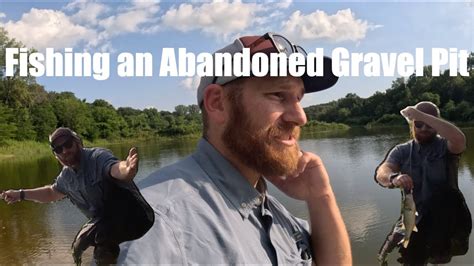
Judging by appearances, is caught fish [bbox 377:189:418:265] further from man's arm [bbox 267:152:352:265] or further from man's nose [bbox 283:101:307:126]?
man's nose [bbox 283:101:307:126]

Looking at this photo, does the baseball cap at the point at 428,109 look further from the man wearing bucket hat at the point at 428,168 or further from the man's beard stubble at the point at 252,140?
the man's beard stubble at the point at 252,140

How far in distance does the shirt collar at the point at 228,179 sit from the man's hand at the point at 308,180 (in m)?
0.29

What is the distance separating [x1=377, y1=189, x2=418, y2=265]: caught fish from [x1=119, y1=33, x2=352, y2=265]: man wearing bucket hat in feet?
7.72

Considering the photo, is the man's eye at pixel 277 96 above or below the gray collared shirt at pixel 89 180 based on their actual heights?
→ above

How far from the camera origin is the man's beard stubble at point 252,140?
3.42 ft

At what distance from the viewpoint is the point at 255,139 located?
105cm

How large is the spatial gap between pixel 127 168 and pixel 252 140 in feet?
6.18

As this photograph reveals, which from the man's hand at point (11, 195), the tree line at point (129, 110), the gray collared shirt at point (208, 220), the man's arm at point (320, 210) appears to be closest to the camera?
the gray collared shirt at point (208, 220)

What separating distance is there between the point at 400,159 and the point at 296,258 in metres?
3.09

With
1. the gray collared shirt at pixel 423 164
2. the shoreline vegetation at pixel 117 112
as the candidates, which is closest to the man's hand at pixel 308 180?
the gray collared shirt at pixel 423 164

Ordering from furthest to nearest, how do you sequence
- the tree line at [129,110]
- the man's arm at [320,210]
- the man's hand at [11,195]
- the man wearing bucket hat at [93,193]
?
the tree line at [129,110] → the man's hand at [11,195] → the man wearing bucket hat at [93,193] → the man's arm at [320,210]

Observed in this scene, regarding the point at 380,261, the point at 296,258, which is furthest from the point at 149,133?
the point at 296,258

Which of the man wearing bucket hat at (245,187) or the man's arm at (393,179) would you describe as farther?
the man's arm at (393,179)

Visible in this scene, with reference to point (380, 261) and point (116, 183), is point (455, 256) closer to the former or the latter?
point (380, 261)
